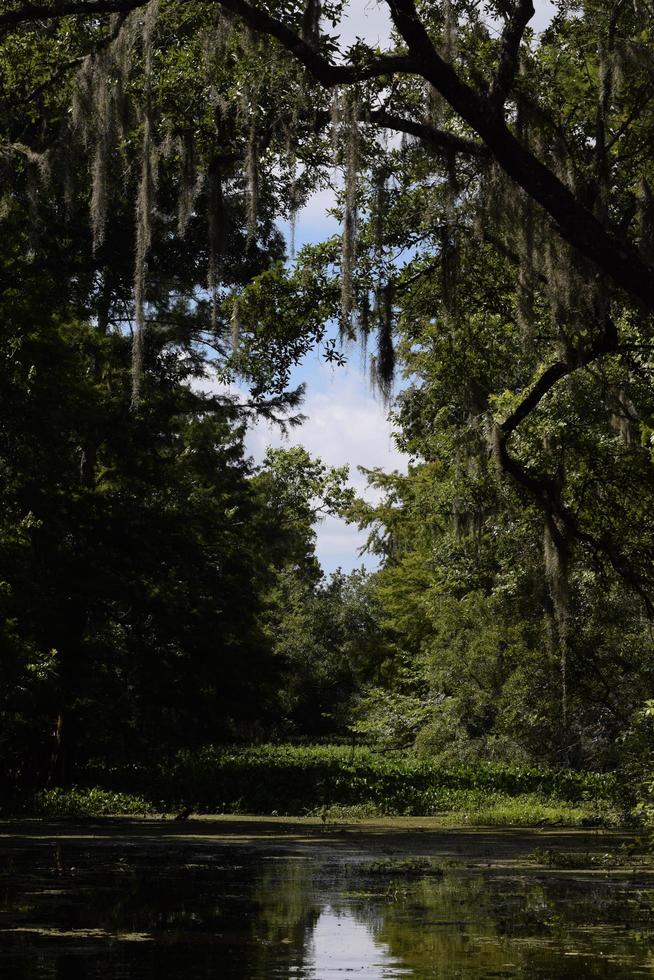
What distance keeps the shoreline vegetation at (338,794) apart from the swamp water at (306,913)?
5.52 metres

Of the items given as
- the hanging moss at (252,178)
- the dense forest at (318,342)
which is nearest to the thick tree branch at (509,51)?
the dense forest at (318,342)

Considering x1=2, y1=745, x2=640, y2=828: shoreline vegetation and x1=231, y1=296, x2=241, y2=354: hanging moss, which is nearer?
x1=231, y1=296, x2=241, y2=354: hanging moss

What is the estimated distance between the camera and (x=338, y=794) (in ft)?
79.3

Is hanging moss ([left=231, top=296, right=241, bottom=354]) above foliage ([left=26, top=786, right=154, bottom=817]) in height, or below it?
above

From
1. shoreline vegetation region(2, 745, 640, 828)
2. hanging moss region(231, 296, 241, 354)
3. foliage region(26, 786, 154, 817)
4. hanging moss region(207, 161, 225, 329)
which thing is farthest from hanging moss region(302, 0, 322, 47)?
foliage region(26, 786, 154, 817)

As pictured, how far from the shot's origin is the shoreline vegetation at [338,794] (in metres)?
21.3

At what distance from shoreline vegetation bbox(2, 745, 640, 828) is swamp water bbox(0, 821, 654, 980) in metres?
5.52

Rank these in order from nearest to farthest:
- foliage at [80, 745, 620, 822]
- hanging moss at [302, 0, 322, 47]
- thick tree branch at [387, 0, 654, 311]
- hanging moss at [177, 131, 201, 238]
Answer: thick tree branch at [387, 0, 654, 311] → hanging moss at [302, 0, 322, 47] → hanging moss at [177, 131, 201, 238] → foliage at [80, 745, 620, 822]

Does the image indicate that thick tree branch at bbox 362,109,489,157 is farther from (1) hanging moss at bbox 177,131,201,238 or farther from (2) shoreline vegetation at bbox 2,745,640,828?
(2) shoreline vegetation at bbox 2,745,640,828

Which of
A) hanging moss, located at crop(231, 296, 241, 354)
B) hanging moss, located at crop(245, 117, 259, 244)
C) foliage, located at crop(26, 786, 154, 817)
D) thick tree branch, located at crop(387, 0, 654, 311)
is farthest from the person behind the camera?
foliage, located at crop(26, 786, 154, 817)

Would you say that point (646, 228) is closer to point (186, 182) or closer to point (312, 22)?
point (312, 22)

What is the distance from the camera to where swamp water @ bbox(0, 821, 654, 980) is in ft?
23.3

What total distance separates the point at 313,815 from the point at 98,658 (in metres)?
4.93

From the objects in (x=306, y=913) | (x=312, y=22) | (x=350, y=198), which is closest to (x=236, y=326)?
(x=350, y=198)
